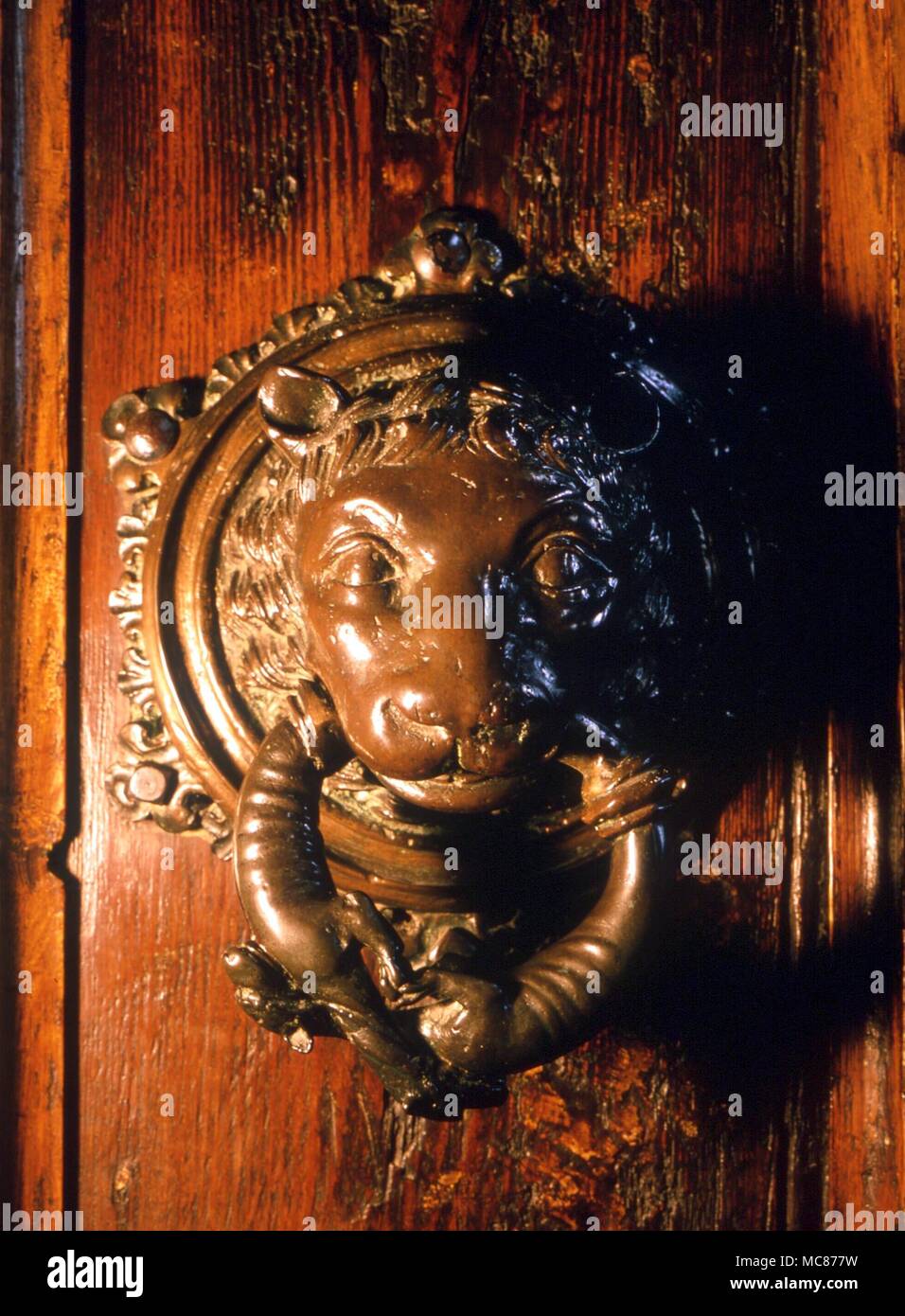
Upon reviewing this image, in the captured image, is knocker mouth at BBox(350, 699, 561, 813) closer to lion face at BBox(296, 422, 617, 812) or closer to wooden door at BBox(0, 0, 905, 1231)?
lion face at BBox(296, 422, 617, 812)

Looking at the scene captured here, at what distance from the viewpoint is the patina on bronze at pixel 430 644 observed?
0.52 metres

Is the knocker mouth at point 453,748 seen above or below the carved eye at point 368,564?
below

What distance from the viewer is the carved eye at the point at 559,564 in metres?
0.52

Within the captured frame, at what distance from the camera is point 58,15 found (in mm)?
703

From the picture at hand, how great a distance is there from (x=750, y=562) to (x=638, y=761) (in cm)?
15

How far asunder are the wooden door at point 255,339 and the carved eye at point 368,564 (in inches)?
8.9

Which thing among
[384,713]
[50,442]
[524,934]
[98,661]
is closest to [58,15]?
[50,442]

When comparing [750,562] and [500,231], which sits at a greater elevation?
[500,231]

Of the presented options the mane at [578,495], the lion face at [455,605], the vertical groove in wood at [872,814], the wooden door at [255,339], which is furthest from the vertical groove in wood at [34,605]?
the vertical groove in wood at [872,814]

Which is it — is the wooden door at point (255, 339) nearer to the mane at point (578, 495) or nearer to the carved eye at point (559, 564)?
the mane at point (578, 495)

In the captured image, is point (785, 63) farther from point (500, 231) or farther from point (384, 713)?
point (384, 713)

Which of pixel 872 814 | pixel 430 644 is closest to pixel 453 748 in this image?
pixel 430 644

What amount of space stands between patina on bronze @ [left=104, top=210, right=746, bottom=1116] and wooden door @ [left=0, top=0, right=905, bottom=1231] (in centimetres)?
4

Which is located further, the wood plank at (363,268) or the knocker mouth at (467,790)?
the wood plank at (363,268)
